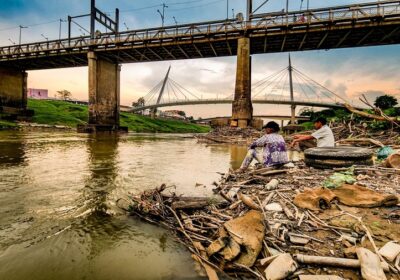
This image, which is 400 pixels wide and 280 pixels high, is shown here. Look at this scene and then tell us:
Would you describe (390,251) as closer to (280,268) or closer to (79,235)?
(280,268)

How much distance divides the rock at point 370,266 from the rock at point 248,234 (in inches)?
35.1

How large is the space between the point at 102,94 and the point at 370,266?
31.0m

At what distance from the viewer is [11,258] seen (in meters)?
2.37

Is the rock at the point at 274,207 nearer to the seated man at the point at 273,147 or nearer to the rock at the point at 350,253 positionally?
the rock at the point at 350,253

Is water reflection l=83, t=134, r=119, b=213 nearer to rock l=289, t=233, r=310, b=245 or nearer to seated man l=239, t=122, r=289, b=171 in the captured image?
rock l=289, t=233, r=310, b=245

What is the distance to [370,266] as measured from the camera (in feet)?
6.70

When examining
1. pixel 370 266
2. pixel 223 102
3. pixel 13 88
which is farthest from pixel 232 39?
pixel 223 102

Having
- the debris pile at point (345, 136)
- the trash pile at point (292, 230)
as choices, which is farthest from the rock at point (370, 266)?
the debris pile at point (345, 136)

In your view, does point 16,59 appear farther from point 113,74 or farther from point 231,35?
point 231,35

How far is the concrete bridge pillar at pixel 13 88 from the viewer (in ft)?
113

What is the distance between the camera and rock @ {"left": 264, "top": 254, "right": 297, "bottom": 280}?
2.08 metres

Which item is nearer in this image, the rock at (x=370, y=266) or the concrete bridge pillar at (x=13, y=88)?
the rock at (x=370, y=266)

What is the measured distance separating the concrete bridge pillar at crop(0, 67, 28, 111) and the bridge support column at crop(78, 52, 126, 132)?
16.0 meters

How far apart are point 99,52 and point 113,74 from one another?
11.6 feet
